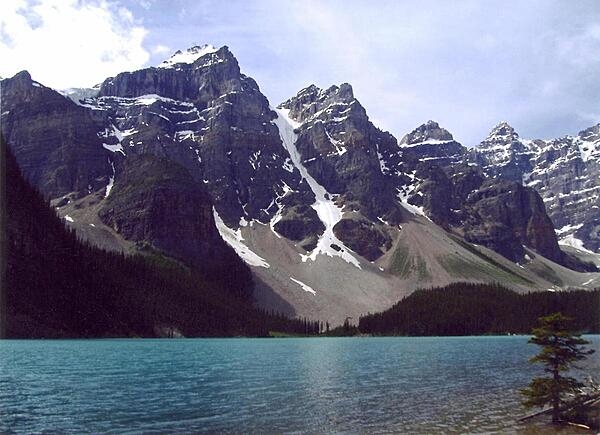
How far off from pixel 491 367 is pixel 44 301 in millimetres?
131799

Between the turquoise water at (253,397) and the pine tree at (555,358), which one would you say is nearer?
the turquoise water at (253,397)

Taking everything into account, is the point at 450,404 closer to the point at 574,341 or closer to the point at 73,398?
the point at 574,341

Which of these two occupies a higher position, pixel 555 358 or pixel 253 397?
pixel 555 358

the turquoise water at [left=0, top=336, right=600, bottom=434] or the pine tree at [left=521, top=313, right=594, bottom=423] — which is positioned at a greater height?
the pine tree at [left=521, top=313, right=594, bottom=423]

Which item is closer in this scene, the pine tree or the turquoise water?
the turquoise water

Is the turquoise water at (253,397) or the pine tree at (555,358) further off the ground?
the pine tree at (555,358)

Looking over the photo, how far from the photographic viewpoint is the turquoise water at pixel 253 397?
4247 cm

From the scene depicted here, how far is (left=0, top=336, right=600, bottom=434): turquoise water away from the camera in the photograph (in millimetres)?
42469

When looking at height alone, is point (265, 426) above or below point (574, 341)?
below

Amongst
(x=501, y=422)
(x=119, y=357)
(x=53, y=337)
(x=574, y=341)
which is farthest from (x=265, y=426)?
(x=53, y=337)

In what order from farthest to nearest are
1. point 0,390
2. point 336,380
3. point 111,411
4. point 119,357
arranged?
point 119,357 → point 336,380 → point 0,390 → point 111,411

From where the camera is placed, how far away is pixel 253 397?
5581cm

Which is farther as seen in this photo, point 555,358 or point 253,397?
point 253,397

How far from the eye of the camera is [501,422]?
44625 millimetres
